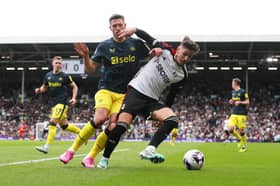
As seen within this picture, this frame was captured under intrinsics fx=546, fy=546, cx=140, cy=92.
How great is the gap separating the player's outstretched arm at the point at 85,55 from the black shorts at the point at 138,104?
63 cm

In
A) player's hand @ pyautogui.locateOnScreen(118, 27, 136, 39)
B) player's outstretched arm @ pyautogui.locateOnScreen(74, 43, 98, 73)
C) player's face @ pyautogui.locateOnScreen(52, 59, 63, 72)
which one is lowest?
player's face @ pyautogui.locateOnScreen(52, 59, 63, 72)

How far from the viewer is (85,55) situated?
23.8 ft

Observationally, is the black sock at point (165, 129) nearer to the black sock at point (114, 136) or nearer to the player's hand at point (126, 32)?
the black sock at point (114, 136)

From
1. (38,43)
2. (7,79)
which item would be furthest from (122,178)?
(7,79)

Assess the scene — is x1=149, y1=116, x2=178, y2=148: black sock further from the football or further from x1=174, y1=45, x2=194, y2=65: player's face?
x1=174, y1=45, x2=194, y2=65: player's face

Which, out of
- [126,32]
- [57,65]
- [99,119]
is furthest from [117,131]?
[57,65]

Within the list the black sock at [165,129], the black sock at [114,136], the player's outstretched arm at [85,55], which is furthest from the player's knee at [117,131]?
the player's outstretched arm at [85,55]

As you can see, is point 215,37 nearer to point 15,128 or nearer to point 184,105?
point 184,105

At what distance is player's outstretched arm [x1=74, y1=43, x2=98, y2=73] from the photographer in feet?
23.3

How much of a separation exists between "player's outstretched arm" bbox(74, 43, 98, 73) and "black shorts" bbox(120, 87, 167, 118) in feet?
2.08

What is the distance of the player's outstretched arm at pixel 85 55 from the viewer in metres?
7.10

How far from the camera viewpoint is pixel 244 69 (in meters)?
46.4

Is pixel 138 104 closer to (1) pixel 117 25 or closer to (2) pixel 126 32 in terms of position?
(2) pixel 126 32

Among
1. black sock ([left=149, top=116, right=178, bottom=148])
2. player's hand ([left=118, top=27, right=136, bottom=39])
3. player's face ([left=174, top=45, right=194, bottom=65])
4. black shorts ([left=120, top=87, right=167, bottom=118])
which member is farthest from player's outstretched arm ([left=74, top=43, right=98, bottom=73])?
black sock ([left=149, top=116, right=178, bottom=148])
